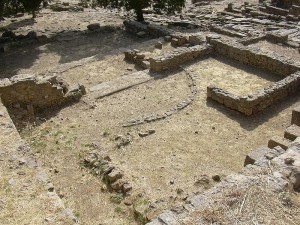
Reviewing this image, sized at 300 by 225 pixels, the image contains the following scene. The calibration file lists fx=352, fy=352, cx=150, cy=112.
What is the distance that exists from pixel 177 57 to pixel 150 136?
18.6 feet

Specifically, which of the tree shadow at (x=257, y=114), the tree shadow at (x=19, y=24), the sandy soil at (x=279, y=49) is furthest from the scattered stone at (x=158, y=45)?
the tree shadow at (x=19, y=24)

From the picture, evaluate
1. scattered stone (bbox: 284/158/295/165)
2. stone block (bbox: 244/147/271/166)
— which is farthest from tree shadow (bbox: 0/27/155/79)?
scattered stone (bbox: 284/158/295/165)

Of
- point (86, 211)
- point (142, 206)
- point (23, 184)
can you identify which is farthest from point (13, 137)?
point (142, 206)

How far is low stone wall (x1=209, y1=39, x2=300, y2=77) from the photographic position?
13969 mm

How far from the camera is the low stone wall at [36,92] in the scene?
12.2m

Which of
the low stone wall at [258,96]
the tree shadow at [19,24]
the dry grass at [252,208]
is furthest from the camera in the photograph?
the tree shadow at [19,24]

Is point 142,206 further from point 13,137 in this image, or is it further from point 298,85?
point 298,85

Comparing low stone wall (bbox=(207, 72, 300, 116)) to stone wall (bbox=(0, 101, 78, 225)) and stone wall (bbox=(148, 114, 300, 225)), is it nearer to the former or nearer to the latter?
stone wall (bbox=(148, 114, 300, 225))

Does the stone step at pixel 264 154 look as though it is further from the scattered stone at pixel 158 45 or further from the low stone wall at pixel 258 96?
the scattered stone at pixel 158 45

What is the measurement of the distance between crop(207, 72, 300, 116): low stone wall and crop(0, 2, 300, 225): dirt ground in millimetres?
249

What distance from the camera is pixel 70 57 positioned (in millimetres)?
18031

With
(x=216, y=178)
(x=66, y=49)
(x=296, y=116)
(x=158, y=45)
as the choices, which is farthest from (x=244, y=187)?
(x=66, y=49)

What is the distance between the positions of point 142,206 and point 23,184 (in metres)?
2.64

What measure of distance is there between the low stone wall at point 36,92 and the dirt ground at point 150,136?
0.45m
